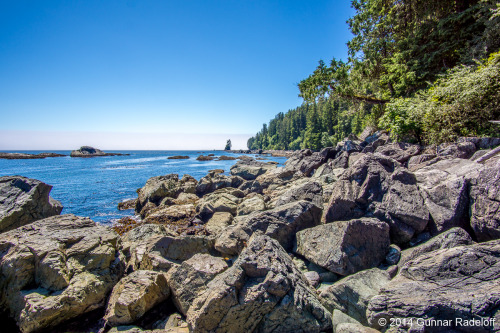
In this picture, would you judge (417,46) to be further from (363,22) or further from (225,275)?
(225,275)

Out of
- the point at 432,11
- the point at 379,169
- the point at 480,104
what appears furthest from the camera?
the point at 432,11

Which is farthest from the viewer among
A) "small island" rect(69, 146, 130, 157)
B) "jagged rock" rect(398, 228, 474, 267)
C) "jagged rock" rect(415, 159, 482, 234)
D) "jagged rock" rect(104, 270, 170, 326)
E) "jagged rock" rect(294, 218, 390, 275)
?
"small island" rect(69, 146, 130, 157)

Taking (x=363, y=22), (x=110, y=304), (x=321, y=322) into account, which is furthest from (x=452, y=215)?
(x=363, y=22)

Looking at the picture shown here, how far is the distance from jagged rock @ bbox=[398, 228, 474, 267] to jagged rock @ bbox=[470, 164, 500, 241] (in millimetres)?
520

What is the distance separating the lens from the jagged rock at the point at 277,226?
287 inches

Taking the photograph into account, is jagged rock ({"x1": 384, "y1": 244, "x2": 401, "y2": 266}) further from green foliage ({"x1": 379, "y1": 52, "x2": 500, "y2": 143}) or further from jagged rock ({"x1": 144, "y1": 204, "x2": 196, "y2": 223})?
jagged rock ({"x1": 144, "y1": 204, "x2": 196, "y2": 223})

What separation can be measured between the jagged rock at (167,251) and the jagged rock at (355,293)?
4.39 m

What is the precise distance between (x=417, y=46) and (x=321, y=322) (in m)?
21.3

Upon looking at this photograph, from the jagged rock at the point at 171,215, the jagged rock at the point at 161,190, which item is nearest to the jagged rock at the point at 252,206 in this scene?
the jagged rock at the point at 171,215

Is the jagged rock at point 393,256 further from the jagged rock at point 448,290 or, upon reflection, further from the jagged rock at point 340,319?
the jagged rock at point 340,319

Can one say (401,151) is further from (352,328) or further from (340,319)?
(352,328)

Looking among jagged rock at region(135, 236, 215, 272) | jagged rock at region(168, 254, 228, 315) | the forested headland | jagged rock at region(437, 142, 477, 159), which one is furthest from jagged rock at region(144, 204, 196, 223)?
the forested headland

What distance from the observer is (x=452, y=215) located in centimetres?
574

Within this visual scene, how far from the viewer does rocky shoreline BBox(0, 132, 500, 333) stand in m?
3.77
